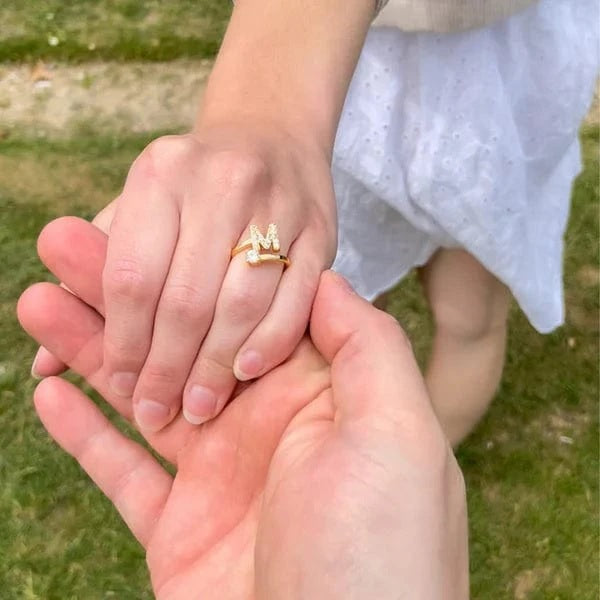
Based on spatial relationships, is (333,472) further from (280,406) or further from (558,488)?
(558,488)

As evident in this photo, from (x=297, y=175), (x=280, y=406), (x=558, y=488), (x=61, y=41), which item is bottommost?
(x=558, y=488)

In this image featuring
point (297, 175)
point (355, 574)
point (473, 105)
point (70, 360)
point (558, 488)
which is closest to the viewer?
point (355, 574)

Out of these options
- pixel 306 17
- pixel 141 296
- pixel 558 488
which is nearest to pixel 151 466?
pixel 141 296

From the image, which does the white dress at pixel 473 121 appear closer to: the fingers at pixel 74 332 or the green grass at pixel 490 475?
the fingers at pixel 74 332

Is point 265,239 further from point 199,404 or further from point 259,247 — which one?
point 199,404

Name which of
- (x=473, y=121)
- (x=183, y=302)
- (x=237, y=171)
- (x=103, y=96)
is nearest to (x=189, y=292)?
(x=183, y=302)

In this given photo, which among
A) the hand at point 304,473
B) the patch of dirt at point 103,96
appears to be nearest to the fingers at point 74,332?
the hand at point 304,473

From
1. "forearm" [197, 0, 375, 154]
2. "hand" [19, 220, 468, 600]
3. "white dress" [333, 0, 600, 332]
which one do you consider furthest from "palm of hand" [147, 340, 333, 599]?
"white dress" [333, 0, 600, 332]

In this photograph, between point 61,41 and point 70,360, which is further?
point 61,41
